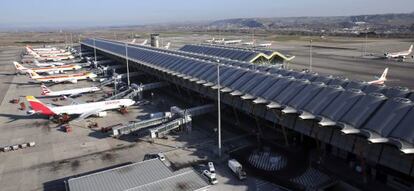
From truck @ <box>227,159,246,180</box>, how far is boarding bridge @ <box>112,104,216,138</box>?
14154 mm

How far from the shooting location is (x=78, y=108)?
203 feet

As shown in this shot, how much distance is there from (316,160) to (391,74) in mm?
71235

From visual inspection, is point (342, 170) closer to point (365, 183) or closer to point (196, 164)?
point (365, 183)

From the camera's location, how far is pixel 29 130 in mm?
57000

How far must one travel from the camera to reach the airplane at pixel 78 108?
59281 mm

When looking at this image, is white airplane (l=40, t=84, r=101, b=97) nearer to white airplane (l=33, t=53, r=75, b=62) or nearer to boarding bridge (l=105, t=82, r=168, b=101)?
boarding bridge (l=105, t=82, r=168, b=101)

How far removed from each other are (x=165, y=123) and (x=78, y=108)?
1871 centimetres

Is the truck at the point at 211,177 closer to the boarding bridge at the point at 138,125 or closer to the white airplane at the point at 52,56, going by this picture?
the boarding bridge at the point at 138,125

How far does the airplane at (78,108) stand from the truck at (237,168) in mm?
32457

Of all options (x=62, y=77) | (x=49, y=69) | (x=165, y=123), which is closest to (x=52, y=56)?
(x=49, y=69)

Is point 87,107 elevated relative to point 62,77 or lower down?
lower down

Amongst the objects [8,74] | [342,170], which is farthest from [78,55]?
[342,170]

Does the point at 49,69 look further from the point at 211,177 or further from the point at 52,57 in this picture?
the point at 211,177

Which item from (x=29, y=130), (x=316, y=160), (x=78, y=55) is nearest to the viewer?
(x=316, y=160)
